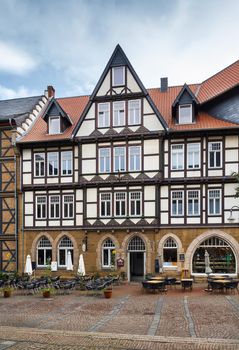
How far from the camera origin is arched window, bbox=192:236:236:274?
28.2 metres

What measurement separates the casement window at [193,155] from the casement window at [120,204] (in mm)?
5576

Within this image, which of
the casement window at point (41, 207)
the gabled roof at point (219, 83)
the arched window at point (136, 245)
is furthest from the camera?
the casement window at point (41, 207)

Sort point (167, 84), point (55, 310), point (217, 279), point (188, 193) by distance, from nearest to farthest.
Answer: point (55, 310), point (217, 279), point (188, 193), point (167, 84)

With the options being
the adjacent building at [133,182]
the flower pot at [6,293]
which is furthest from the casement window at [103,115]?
the flower pot at [6,293]

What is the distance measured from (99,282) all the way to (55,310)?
246 inches

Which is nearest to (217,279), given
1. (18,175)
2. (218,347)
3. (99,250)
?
(99,250)

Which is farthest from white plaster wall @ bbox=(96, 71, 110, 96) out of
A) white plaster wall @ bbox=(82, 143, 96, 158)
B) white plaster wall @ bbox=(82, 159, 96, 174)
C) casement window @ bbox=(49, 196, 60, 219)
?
casement window @ bbox=(49, 196, 60, 219)

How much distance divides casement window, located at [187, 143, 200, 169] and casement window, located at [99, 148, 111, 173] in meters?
6.15

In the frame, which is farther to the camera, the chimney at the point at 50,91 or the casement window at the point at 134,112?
the chimney at the point at 50,91

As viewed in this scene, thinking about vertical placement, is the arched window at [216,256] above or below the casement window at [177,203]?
below

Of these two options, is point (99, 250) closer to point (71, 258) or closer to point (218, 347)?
point (71, 258)

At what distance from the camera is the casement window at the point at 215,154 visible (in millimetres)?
28516

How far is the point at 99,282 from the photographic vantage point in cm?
2442

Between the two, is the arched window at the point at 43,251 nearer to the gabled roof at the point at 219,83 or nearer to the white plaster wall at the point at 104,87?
the white plaster wall at the point at 104,87
